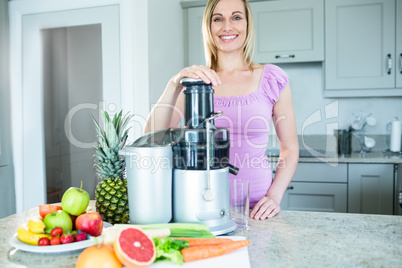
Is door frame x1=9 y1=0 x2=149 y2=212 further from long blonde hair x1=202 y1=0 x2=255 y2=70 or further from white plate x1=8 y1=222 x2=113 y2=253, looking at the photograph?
white plate x1=8 y1=222 x2=113 y2=253

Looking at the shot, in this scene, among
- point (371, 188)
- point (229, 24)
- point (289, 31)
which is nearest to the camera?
point (229, 24)

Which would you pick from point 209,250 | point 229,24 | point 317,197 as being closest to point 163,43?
point 229,24

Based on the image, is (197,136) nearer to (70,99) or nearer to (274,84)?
(274,84)

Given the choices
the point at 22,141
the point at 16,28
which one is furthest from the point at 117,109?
the point at 16,28

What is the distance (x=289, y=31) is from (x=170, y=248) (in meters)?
2.48

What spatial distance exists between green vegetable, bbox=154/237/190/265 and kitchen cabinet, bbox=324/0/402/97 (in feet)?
7.79

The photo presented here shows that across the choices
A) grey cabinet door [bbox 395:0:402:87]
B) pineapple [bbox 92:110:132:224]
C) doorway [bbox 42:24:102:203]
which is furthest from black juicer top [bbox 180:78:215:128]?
grey cabinet door [bbox 395:0:402:87]

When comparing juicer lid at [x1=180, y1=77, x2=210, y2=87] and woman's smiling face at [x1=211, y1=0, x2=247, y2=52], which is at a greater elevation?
woman's smiling face at [x1=211, y1=0, x2=247, y2=52]

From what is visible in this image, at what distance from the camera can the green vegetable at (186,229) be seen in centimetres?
90

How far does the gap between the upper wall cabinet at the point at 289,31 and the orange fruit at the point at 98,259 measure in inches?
98.0

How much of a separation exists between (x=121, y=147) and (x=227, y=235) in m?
0.40

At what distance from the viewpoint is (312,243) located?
93 cm

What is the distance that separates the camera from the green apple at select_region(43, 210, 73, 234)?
926 millimetres

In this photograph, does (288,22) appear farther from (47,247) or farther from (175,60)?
(47,247)
